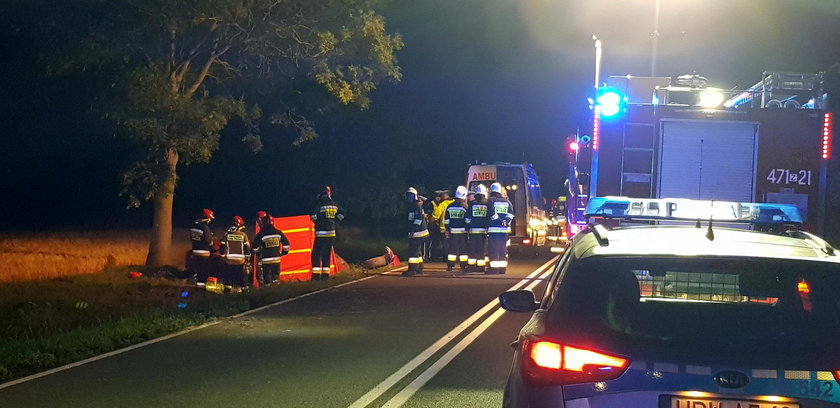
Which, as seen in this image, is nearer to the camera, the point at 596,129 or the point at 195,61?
the point at 596,129

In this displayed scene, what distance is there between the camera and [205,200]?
50531mm

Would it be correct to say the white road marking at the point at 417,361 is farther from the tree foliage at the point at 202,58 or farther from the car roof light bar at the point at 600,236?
the tree foliage at the point at 202,58

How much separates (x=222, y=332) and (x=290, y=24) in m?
9.21

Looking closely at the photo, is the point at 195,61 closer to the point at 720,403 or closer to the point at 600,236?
the point at 600,236

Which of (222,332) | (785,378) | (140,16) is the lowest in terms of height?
(222,332)

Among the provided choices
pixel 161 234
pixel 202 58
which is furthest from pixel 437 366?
pixel 202 58

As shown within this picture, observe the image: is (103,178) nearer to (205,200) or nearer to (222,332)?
(205,200)

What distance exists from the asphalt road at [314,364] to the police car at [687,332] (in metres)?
3.41

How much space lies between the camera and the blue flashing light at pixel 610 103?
12148 millimetres

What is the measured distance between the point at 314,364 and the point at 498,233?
1103 centimetres

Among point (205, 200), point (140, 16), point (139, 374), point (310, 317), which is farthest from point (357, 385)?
point (205, 200)

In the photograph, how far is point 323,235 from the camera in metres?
19.0

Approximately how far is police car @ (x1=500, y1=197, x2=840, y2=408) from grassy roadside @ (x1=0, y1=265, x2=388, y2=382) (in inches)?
257

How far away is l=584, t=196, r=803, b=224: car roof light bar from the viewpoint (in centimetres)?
577
